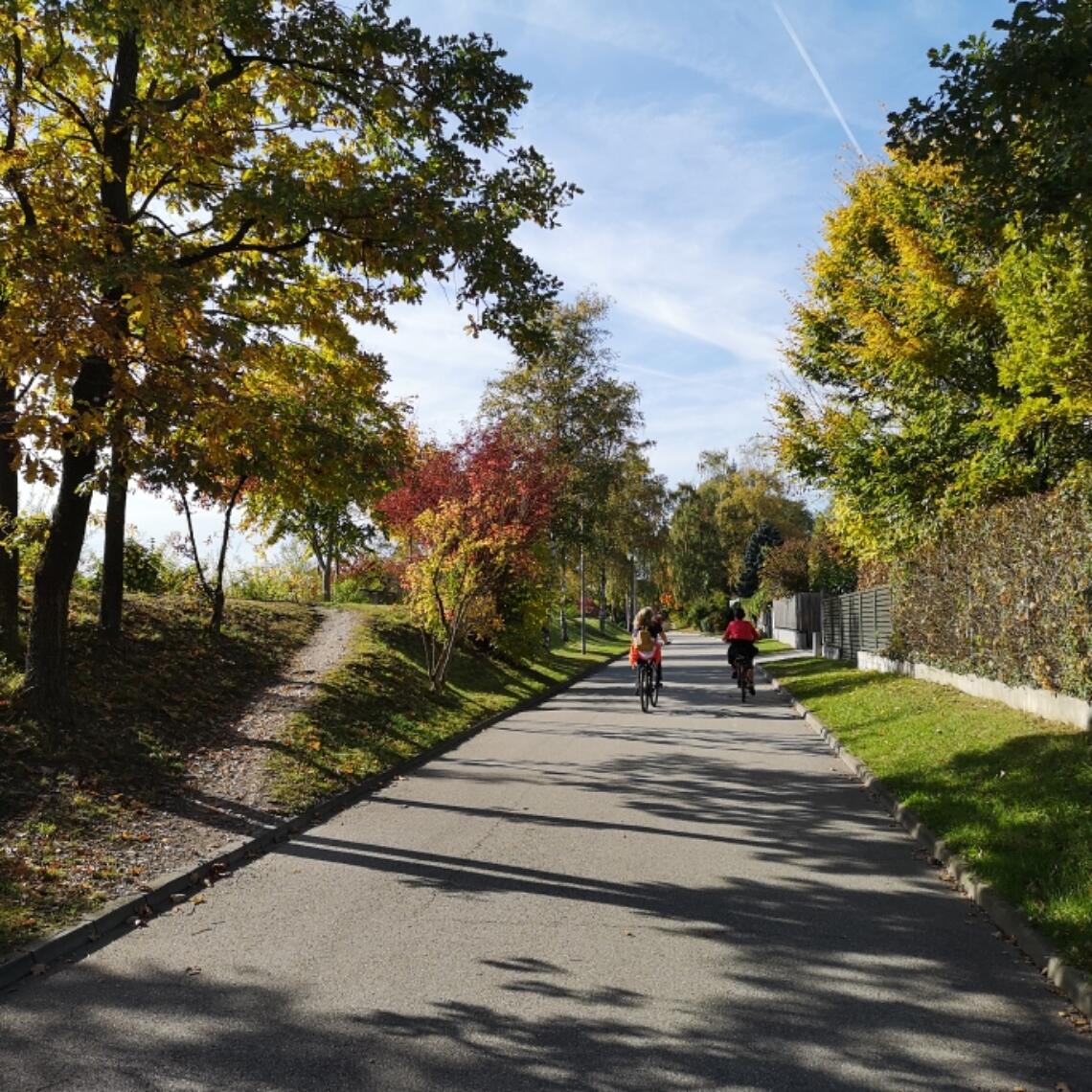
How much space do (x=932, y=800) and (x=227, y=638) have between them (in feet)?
40.1

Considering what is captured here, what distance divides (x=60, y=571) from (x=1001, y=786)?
29.9 feet

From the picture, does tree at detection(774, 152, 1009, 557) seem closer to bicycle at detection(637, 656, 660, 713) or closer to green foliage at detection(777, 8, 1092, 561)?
green foliage at detection(777, 8, 1092, 561)

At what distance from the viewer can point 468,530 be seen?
17375mm

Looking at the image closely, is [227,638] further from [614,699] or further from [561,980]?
[561,980]

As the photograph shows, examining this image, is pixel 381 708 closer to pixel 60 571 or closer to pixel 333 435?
pixel 333 435

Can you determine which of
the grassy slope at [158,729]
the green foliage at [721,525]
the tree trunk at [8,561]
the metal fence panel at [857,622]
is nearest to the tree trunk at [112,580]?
the grassy slope at [158,729]

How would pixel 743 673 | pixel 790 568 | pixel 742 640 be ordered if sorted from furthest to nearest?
pixel 790 568, pixel 743 673, pixel 742 640

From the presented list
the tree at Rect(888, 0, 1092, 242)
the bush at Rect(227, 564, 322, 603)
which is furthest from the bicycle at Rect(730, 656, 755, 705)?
the tree at Rect(888, 0, 1092, 242)

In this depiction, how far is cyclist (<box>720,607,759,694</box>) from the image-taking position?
816 inches

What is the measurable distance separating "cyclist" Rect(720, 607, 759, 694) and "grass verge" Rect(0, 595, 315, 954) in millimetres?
9189

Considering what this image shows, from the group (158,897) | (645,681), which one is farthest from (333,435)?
(645,681)

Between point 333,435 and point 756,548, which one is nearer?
point 333,435

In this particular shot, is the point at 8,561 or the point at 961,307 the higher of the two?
the point at 961,307

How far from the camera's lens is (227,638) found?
16969 millimetres
